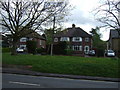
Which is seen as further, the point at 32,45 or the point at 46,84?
the point at 32,45

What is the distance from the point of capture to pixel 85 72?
50.7 feet

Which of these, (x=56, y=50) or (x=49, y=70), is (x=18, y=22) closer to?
(x=49, y=70)

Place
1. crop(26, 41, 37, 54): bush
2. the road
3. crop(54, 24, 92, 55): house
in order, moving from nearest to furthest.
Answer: the road → crop(26, 41, 37, 54): bush → crop(54, 24, 92, 55): house

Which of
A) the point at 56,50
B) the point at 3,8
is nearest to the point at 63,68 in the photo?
the point at 3,8

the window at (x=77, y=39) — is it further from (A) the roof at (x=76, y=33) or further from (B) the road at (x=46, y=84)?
(B) the road at (x=46, y=84)

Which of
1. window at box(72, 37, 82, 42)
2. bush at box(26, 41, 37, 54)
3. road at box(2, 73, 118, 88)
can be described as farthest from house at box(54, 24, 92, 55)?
road at box(2, 73, 118, 88)

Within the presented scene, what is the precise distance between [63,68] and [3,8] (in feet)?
52.5

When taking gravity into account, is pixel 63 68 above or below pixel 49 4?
A: below

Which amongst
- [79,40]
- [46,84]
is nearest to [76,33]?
[79,40]

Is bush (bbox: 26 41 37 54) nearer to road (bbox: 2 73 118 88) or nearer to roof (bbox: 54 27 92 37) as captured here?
roof (bbox: 54 27 92 37)

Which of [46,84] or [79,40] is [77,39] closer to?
[79,40]

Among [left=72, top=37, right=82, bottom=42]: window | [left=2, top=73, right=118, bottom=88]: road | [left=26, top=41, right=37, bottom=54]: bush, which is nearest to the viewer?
[left=2, top=73, right=118, bottom=88]: road

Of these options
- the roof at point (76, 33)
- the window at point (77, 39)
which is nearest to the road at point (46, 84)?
the roof at point (76, 33)

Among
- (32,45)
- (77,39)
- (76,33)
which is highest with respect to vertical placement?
(76,33)
